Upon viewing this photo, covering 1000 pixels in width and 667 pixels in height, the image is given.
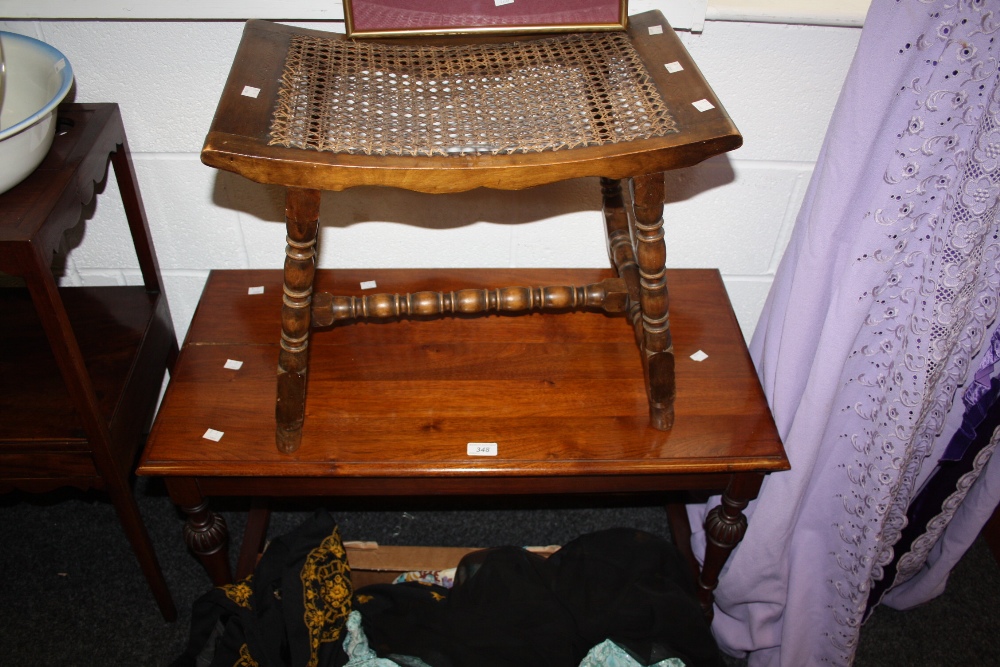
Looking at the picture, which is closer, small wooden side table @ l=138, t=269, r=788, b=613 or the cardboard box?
small wooden side table @ l=138, t=269, r=788, b=613

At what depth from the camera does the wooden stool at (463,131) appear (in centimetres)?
81

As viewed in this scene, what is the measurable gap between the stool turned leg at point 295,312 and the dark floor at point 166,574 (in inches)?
21.5

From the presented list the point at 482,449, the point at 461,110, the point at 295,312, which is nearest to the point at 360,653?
the point at 482,449

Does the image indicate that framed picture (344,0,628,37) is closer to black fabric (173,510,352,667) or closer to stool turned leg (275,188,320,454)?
stool turned leg (275,188,320,454)

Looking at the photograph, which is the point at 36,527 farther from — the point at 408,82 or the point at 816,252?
the point at 816,252

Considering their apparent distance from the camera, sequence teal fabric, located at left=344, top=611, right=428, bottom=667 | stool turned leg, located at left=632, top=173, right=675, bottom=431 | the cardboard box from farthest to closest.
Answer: the cardboard box, teal fabric, located at left=344, top=611, right=428, bottom=667, stool turned leg, located at left=632, top=173, right=675, bottom=431

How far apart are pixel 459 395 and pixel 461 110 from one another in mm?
394

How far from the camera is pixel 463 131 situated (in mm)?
853

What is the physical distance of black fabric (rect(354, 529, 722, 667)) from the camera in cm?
114

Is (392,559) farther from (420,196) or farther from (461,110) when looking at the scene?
(461,110)

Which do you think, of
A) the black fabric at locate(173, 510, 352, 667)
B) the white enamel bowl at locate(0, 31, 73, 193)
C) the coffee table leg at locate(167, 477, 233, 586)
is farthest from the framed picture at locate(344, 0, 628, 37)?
the black fabric at locate(173, 510, 352, 667)

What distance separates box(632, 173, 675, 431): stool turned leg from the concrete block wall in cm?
34

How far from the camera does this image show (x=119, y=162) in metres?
1.18

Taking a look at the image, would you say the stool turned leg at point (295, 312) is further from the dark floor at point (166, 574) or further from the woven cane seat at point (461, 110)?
the dark floor at point (166, 574)
